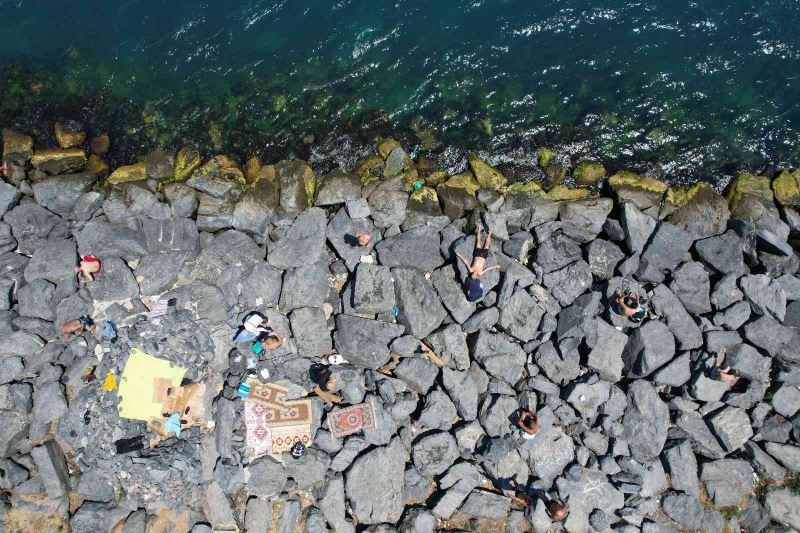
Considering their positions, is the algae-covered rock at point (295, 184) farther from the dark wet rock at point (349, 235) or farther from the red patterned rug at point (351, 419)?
the red patterned rug at point (351, 419)

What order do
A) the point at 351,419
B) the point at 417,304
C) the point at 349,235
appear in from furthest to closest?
the point at 349,235
the point at 417,304
the point at 351,419

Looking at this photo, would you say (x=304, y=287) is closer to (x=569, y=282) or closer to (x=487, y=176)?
(x=487, y=176)

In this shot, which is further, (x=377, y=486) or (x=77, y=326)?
(x=77, y=326)

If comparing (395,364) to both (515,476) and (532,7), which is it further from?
(532,7)

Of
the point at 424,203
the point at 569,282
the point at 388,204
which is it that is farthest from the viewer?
the point at 424,203

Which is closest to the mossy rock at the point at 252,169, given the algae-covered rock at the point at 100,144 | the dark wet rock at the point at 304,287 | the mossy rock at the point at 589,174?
the dark wet rock at the point at 304,287

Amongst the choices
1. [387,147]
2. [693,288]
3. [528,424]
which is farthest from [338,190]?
[693,288]

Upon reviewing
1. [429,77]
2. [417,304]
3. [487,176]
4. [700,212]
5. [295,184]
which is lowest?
[700,212]
